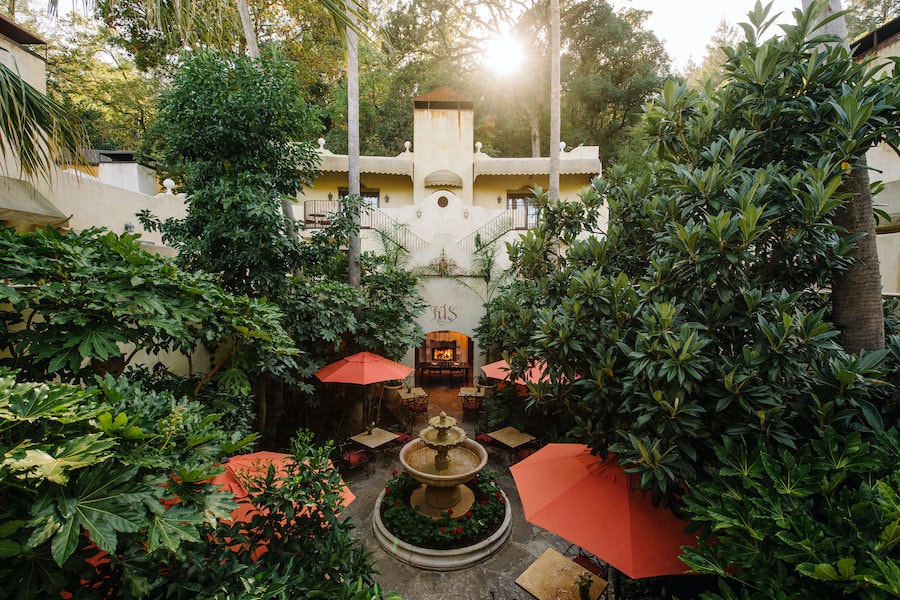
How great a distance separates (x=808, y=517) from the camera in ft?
7.41

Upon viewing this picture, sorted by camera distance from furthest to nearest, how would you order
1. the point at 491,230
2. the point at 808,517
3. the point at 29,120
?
the point at 491,230
the point at 29,120
the point at 808,517

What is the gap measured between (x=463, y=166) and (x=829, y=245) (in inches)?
603

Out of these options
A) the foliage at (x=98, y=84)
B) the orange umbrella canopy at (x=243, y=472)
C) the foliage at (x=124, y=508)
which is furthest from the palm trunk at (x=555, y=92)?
the foliage at (x=98, y=84)

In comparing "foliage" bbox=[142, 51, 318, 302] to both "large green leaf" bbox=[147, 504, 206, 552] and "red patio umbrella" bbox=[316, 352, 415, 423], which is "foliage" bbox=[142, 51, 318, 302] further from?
"large green leaf" bbox=[147, 504, 206, 552]

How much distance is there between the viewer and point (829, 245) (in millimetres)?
3180

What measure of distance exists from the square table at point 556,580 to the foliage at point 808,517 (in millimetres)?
2685

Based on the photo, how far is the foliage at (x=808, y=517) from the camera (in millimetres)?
2031

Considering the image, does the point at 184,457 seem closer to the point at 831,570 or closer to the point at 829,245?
the point at 831,570

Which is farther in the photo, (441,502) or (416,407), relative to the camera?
(416,407)

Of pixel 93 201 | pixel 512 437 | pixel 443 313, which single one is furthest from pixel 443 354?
pixel 93 201

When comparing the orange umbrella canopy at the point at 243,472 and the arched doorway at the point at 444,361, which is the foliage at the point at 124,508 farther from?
the arched doorway at the point at 444,361

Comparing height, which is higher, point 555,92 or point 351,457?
point 555,92

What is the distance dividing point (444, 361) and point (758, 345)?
46.6 ft

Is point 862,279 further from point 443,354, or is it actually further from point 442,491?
point 443,354
